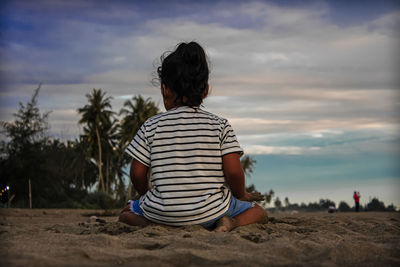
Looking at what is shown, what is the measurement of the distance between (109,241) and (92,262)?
64 cm

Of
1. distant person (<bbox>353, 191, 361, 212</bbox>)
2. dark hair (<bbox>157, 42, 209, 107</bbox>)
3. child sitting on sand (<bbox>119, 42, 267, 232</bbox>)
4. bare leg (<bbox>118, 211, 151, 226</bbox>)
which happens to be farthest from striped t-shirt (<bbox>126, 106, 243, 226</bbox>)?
distant person (<bbox>353, 191, 361, 212</bbox>)

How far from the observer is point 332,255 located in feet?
8.71

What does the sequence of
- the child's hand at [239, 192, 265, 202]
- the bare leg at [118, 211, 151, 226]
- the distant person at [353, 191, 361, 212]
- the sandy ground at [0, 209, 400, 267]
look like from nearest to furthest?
1. the sandy ground at [0, 209, 400, 267]
2. the bare leg at [118, 211, 151, 226]
3. the child's hand at [239, 192, 265, 202]
4. the distant person at [353, 191, 361, 212]

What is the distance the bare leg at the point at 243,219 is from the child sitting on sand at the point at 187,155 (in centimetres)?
1

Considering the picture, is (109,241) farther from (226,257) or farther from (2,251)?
(226,257)

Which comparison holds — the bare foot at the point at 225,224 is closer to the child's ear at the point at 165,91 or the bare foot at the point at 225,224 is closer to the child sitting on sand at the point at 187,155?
the child sitting on sand at the point at 187,155

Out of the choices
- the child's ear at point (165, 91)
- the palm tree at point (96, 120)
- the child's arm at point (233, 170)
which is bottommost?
the child's arm at point (233, 170)

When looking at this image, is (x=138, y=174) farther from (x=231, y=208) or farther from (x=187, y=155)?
(x=231, y=208)

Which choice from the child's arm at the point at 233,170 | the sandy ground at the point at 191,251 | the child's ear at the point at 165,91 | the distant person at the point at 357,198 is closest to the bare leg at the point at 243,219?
the sandy ground at the point at 191,251

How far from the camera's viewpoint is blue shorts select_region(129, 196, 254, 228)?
3813mm

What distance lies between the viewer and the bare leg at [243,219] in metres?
3.73

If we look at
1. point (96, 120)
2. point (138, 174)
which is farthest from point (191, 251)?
point (96, 120)

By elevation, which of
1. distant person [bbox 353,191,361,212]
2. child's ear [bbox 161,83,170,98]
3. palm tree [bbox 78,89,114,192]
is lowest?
distant person [bbox 353,191,361,212]

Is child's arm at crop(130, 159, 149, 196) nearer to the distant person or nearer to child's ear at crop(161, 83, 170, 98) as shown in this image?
child's ear at crop(161, 83, 170, 98)
